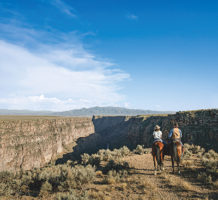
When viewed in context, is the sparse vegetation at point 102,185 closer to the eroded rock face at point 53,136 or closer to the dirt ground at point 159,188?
the dirt ground at point 159,188

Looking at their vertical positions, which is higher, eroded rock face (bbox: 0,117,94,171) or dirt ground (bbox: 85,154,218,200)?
dirt ground (bbox: 85,154,218,200)

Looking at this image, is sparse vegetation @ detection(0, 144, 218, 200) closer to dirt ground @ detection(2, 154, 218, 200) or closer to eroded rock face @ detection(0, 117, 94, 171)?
dirt ground @ detection(2, 154, 218, 200)

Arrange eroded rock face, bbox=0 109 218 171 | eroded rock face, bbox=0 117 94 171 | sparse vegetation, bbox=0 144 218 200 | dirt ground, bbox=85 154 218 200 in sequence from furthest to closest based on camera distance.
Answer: eroded rock face, bbox=0 117 94 171, eroded rock face, bbox=0 109 218 171, sparse vegetation, bbox=0 144 218 200, dirt ground, bbox=85 154 218 200

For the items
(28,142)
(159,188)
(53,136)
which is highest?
(159,188)

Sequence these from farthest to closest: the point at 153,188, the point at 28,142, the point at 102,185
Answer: the point at 28,142 < the point at 102,185 < the point at 153,188

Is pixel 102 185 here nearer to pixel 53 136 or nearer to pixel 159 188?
pixel 159 188

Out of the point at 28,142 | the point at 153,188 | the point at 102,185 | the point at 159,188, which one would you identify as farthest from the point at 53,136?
the point at 159,188

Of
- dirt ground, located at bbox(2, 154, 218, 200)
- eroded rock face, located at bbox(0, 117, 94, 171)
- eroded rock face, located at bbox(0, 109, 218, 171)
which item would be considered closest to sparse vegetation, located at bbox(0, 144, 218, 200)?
dirt ground, located at bbox(2, 154, 218, 200)

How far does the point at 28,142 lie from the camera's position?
61625 millimetres

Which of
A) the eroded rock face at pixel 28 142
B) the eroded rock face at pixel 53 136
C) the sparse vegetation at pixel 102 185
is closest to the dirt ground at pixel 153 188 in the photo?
the sparse vegetation at pixel 102 185

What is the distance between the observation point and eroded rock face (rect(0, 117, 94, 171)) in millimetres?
52625

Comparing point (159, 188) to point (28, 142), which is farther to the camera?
point (28, 142)

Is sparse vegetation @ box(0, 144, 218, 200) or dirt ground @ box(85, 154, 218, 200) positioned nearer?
dirt ground @ box(85, 154, 218, 200)

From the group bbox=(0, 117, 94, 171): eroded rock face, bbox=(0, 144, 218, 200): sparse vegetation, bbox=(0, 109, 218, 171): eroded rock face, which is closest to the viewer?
bbox=(0, 144, 218, 200): sparse vegetation
